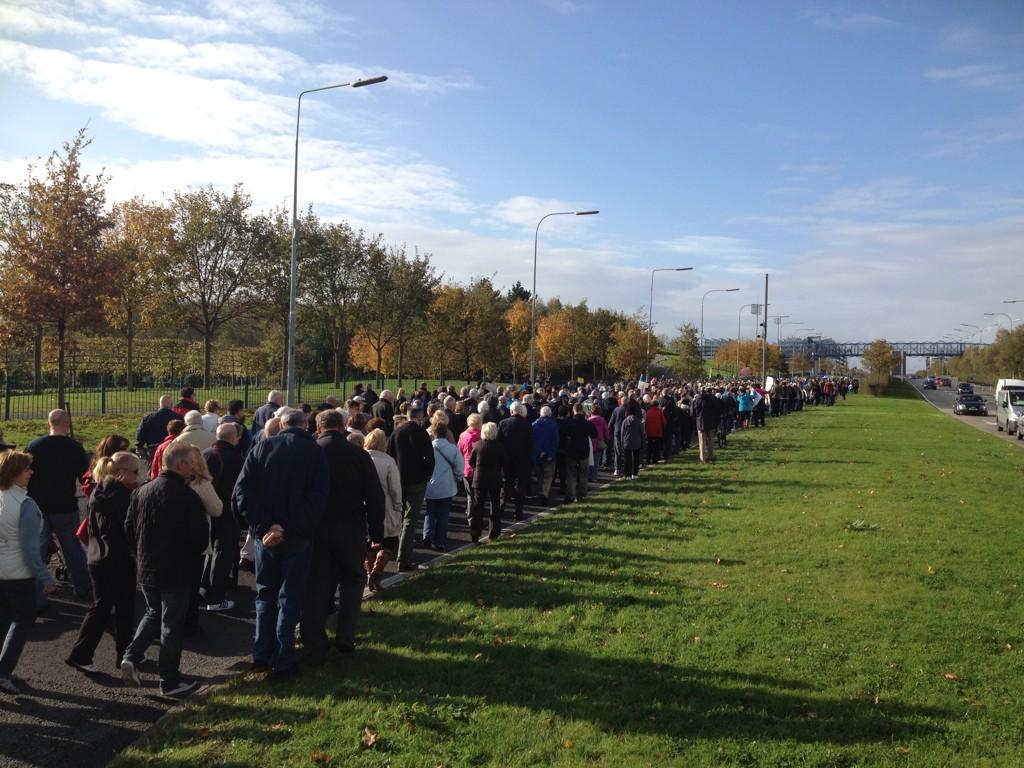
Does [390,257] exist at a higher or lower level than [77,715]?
higher

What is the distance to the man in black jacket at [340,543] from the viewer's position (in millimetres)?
5941

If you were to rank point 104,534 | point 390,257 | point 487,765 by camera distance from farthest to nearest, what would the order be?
1. point 390,257
2. point 104,534
3. point 487,765

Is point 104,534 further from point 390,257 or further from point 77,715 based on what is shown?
point 390,257

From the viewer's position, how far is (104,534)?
5781 millimetres

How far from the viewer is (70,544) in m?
7.39

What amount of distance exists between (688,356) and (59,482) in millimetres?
59955

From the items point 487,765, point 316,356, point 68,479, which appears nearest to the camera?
point 487,765

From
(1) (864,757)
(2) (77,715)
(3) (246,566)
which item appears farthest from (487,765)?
(3) (246,566)

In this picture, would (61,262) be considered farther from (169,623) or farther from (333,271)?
(333,271)

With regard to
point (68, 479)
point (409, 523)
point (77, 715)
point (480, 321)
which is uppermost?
point (480, 321)

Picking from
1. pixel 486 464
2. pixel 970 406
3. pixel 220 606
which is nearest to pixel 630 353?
pixel 970 406

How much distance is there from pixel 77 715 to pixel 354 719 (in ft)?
6.33

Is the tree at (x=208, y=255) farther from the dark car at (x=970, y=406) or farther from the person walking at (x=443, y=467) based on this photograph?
the dark car at (x=970, y=406)

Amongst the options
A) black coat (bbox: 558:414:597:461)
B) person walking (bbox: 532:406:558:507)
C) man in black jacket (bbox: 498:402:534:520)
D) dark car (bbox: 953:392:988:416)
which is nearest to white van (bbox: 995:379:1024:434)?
dark car (bbox: 953:392:988:416)
